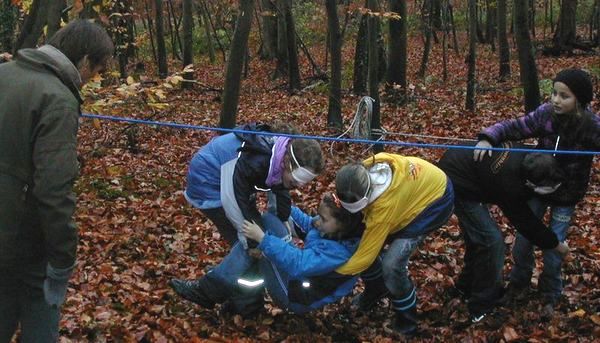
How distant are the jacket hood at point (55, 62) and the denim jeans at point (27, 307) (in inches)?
35.0

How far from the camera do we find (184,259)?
629 centimetres

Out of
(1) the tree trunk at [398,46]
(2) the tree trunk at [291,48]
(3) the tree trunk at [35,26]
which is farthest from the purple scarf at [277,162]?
(2) the tree trunk at [291,48]

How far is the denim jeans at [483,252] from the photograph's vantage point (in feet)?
15.4

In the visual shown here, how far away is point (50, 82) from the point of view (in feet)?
8.85

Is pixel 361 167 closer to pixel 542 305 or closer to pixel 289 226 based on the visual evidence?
pixel 289 226

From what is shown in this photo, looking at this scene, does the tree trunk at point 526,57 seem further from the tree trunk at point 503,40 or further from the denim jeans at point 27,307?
the denim jeans at point 27,307

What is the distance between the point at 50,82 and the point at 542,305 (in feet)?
12.9

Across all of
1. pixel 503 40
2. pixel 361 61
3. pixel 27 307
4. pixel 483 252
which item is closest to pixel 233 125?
pixel 483 252

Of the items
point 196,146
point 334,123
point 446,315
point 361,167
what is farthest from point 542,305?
point 196,146

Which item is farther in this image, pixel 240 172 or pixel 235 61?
pixel 235 61

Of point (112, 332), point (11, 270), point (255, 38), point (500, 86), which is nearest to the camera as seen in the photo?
point (11, 270)

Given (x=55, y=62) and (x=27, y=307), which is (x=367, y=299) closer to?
(x=27, y=307)

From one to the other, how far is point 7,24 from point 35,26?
4.64 meters

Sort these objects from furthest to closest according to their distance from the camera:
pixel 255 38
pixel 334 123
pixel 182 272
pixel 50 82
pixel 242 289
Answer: pixel 255 38 < pixel 334 123 < pixel 182 272 < pixel 242 289 < pixel 50 82
